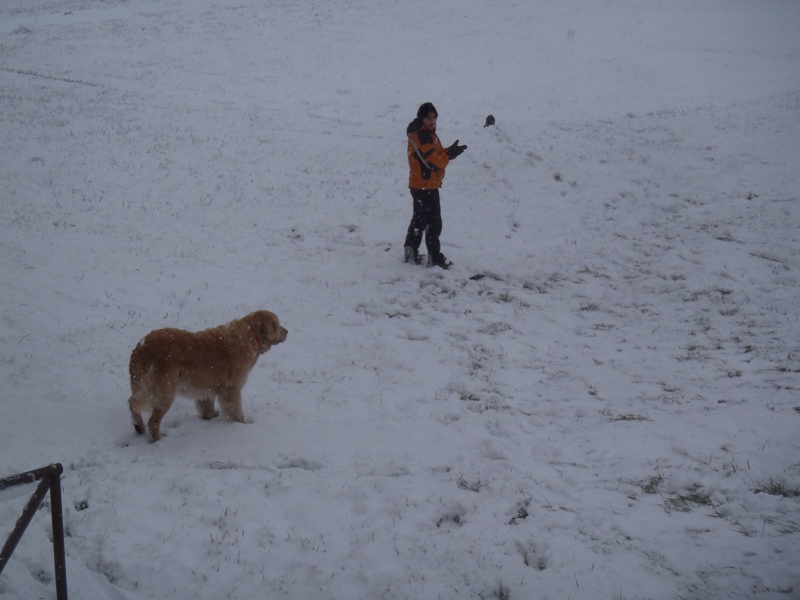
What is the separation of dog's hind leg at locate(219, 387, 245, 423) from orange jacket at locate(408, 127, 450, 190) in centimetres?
541

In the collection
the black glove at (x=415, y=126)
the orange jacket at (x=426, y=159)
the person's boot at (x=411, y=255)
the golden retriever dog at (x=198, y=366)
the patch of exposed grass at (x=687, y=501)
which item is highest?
the black glove at (x=415, y=126)

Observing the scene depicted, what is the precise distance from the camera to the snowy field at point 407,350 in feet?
12.8

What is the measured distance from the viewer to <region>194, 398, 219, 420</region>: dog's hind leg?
5586 millimetres

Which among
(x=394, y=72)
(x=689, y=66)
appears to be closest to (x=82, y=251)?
(x=394, y=72)

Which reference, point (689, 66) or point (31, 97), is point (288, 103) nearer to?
point (31, 97)

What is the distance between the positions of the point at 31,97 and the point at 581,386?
23.7m

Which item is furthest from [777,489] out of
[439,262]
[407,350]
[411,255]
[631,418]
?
[411,255]

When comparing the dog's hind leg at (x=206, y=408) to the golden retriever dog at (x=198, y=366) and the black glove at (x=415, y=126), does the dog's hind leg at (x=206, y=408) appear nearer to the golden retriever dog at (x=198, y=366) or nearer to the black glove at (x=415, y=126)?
the golden retriever dog at (x=198, y=366)

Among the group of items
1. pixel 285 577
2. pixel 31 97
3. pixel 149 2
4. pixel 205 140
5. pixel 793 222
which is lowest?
pixel 285 577

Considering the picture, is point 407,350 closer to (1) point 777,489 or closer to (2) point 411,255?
(2) point 411,255

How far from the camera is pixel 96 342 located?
688cm

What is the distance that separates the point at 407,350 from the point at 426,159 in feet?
12.2

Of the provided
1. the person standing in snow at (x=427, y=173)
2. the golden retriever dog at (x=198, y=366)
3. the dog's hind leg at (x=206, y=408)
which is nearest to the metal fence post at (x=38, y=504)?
the golden retriever dog at (x=198, y=366)

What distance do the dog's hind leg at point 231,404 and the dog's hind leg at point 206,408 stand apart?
0.55 ft
